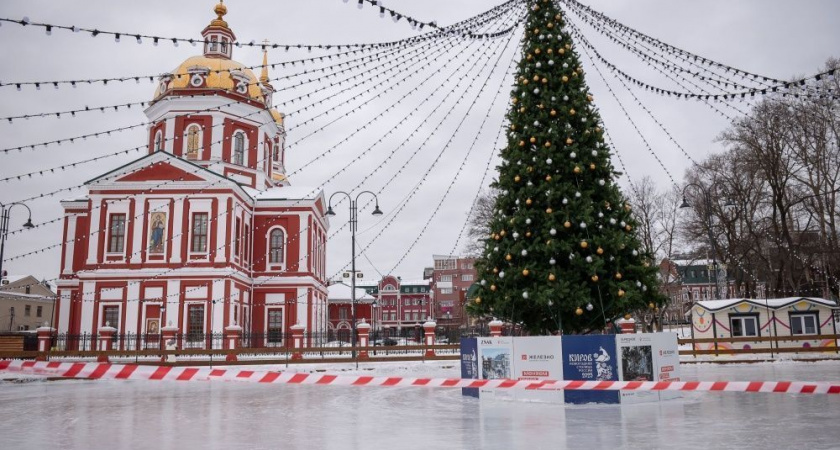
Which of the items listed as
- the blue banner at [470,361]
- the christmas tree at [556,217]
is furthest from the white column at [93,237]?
the christmas tree at [556,217]

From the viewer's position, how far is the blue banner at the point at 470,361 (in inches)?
516

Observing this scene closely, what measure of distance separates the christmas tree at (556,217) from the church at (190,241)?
22602 millimetres

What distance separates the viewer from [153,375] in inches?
385

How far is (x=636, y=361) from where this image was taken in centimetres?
1152

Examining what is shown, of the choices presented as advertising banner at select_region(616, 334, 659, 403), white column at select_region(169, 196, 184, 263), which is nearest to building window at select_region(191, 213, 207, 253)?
white column at select_region(169, 196, 184, 263)

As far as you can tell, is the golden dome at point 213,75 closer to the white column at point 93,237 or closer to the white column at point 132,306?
the white column at point 93,237

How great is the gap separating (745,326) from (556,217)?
78.3ft

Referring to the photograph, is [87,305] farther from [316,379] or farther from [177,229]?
[316,379]

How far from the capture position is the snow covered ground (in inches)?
305

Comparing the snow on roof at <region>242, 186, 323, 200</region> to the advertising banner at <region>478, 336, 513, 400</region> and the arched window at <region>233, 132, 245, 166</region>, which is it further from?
the advertising banner at <region>478, 336, 513, 400</region>

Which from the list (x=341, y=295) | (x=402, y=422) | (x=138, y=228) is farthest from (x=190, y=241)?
(x=341, y=295)

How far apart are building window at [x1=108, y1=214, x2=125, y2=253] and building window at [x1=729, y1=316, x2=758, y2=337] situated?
34.9 meters

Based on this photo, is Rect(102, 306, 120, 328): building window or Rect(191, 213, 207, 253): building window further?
Rect(191, 213, 207, 253): building window

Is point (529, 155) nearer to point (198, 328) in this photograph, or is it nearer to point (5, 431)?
point (5, 431)
